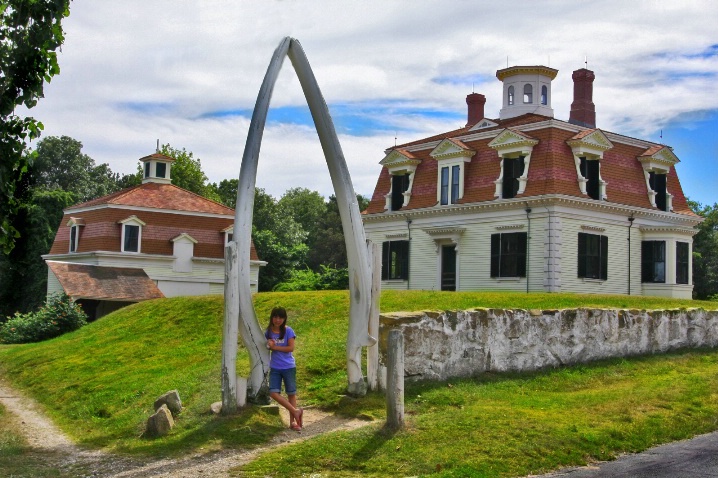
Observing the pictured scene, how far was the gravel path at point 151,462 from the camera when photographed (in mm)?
11002

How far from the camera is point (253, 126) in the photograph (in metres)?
14.5

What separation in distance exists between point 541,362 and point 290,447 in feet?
24.9

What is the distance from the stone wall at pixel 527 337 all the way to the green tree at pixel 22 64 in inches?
264

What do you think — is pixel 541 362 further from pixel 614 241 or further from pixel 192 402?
pixel 614 241

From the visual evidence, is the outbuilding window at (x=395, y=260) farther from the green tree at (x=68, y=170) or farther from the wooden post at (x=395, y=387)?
the green tree at (x=68, y=170)

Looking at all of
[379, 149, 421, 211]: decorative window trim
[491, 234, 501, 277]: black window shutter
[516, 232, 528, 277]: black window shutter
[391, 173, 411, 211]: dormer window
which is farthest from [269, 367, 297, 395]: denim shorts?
[391, 173, 411, 211]: dormer window

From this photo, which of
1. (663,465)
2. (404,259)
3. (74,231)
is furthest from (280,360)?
(74,231)

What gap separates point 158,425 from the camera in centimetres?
1330

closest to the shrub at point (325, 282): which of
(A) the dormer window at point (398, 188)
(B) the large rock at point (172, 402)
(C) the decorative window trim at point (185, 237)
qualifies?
(C) the decorative window trim at point (185, 237)

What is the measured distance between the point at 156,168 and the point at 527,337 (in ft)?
121

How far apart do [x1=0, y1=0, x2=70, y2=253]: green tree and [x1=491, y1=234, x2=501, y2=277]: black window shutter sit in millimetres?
24213

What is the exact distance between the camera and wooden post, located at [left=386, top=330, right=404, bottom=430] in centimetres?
1241

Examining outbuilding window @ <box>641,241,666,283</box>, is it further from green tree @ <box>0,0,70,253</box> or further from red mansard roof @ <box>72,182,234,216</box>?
green tree @ <box>0,0,70,253</box>

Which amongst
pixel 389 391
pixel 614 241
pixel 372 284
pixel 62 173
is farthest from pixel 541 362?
pixel 62 173
